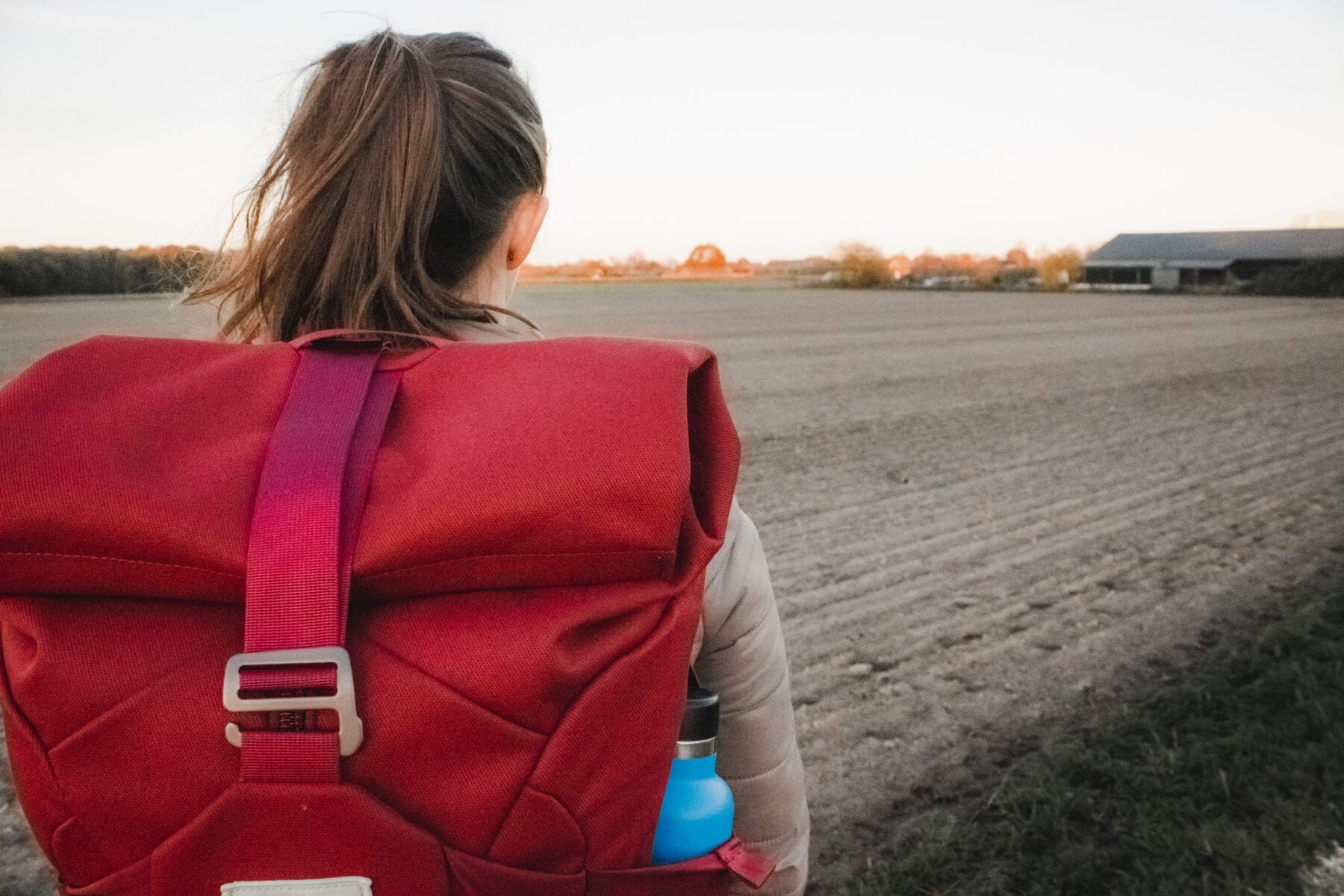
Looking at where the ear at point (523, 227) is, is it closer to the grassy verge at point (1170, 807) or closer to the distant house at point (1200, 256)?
the grassy verge at point (1170, 807)

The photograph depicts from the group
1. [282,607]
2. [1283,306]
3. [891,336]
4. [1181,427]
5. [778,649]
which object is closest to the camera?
[282,607]

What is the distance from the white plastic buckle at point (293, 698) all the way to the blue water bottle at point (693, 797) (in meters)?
0.34

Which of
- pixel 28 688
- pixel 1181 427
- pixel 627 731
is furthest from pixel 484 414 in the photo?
pixel 1181 427

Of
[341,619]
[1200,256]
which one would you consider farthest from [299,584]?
[1200,256]

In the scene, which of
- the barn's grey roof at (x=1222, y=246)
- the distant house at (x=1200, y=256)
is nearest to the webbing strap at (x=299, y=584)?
the distant house at (x=1200, y=256)

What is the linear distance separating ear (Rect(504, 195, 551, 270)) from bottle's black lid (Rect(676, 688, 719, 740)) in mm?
595

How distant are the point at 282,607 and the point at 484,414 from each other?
0.23m

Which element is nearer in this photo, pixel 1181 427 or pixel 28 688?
pixel 28 688

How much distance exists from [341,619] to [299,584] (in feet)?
0.15

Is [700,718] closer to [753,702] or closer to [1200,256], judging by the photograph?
[753,702]

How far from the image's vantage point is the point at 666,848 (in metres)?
0.99

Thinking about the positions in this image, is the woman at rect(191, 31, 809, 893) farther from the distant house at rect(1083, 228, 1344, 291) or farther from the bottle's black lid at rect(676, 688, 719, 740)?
the distant house at rect(1083, 228, 1344, 291)

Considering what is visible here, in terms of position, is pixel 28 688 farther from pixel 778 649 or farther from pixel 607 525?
pixel 778 649

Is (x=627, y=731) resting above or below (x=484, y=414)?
below
